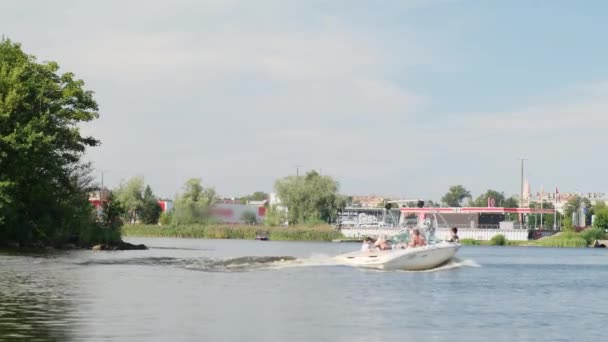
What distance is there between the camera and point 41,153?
78.4 meters

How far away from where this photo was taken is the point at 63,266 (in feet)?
191

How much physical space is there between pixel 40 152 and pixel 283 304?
45.7 m

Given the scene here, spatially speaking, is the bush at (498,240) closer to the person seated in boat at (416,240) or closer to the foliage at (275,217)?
the foliage at (275,217)

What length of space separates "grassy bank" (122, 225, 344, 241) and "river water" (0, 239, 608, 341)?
94.7 m

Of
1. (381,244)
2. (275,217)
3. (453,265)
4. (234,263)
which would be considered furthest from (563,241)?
(234,263)

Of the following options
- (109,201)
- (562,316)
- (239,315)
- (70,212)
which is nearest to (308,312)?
(239,315)

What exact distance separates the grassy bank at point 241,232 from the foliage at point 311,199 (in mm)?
9620

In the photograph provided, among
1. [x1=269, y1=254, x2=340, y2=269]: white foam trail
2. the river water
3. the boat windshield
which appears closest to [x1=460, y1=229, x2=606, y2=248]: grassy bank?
the boat windshield

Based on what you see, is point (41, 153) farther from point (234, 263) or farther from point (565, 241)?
point (565, 241)

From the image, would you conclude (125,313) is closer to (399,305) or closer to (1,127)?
(399,305)

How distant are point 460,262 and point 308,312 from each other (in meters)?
39.6

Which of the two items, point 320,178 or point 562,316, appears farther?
point 320,178

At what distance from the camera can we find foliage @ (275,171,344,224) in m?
183

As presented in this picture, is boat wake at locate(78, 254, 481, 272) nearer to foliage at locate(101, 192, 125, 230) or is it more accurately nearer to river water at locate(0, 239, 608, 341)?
river water at locate(0, 239, 608, 341)
